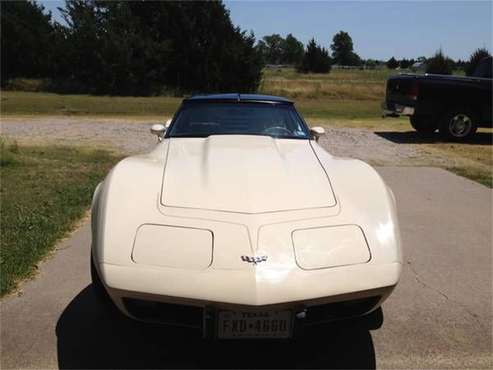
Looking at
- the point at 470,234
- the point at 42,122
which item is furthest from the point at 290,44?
the point at 470,234

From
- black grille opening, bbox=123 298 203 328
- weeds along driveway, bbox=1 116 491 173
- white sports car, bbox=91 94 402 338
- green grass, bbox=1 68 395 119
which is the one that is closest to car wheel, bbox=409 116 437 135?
weeds along driveway, bbox=1 116 491 173

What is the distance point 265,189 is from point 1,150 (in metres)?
7.10

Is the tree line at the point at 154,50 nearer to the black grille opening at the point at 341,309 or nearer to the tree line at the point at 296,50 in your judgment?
the black grille opening at the point at 341,309

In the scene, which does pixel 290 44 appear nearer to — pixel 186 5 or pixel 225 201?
pixel 186 5

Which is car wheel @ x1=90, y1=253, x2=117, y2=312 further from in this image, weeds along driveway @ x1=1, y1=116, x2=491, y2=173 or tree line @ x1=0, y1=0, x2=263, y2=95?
tree line @ x1=0, y1=0, x2=263, y2=95

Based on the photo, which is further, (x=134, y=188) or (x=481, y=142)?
(x=481, y=142)

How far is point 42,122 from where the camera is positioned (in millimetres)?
14375

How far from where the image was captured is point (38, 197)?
19.1 ft

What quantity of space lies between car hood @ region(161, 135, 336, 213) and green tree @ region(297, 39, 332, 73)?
192 ft

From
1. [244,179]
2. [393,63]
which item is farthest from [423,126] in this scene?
[393,63]

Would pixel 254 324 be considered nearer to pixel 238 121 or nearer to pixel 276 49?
pixel 238 121

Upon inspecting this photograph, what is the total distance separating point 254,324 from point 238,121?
2278 millimetres

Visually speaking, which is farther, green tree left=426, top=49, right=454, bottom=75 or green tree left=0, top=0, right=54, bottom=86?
green tree left=0, top=0, right=54, bottom=86

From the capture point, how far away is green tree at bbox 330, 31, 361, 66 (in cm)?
10162
